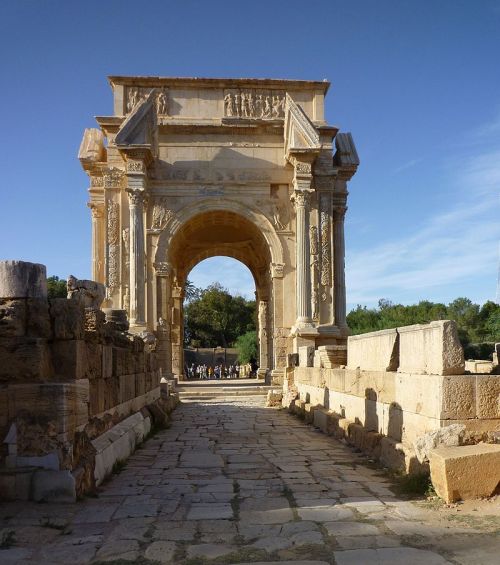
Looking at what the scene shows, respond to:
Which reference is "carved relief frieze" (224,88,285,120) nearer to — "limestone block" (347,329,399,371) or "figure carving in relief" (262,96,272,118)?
"figure carving in relief" (262,96,272,118)

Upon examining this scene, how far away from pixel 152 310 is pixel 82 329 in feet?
42.1

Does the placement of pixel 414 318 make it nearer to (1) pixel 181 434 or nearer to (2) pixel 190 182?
(2) pixel 190 182

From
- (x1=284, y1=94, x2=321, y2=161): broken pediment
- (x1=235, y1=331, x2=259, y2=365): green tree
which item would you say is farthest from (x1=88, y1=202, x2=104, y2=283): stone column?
(x1=235, y1=331, x2=259, y2=365): green tree

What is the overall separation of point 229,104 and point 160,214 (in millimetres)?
4080

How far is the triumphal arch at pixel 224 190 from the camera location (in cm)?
1841

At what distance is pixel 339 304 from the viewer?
63.9ft

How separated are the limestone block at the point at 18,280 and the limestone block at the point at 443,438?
3.72 metres

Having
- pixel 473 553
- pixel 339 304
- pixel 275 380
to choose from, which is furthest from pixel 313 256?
pixel 473 553

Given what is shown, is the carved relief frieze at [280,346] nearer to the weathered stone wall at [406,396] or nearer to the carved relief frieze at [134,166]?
the carved relief frieze at [134,166]

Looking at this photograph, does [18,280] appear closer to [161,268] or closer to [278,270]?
[161,268]

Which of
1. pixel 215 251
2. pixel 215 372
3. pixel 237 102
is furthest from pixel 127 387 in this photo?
pixel 215 372

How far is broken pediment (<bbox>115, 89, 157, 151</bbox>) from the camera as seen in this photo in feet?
58.6

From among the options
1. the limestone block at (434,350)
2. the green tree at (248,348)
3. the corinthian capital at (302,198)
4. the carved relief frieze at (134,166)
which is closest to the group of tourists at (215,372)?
the green tree at (248,348)

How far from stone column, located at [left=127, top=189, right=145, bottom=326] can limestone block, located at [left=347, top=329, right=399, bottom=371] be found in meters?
10.00
